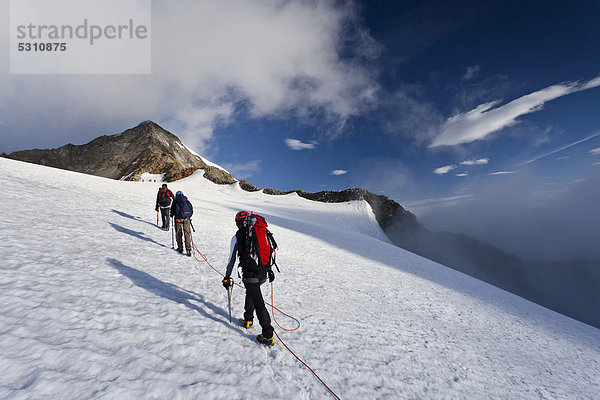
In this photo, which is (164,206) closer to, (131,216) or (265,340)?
(131,216)

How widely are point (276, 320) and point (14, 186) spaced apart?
14.2 metres

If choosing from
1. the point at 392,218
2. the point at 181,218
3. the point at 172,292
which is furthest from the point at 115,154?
the point at 172,292

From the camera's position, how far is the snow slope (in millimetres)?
2742

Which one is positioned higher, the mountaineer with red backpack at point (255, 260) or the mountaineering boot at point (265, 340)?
the mountaineer with red backpack at point (255, 260)

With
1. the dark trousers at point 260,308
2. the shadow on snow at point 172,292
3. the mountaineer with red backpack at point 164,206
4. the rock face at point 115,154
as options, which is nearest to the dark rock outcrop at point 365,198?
the mountaineer with red backpack at point 164,206

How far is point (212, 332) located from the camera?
4.08m

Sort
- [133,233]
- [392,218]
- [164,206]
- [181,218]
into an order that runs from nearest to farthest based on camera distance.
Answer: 1. [181,218]
2. [133,233]
3. [164,206]
4. [392,218]

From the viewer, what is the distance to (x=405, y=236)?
56.4 m

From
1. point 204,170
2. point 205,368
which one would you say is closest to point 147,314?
point 205,368

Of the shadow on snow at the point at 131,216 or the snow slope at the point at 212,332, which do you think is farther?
the shadow on snow at the point at 131,216

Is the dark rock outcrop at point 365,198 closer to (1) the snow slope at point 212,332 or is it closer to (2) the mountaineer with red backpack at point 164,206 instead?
(2) the mountaineer with red backpack at point 164,206

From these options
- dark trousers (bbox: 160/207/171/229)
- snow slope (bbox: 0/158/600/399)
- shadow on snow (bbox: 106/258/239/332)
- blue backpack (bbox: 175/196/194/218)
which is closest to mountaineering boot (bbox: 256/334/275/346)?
snow slope (bbox: 0/158/600/399)

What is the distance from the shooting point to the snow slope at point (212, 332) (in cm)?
274

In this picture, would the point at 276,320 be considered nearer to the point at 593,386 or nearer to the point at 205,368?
the point at 205,368
